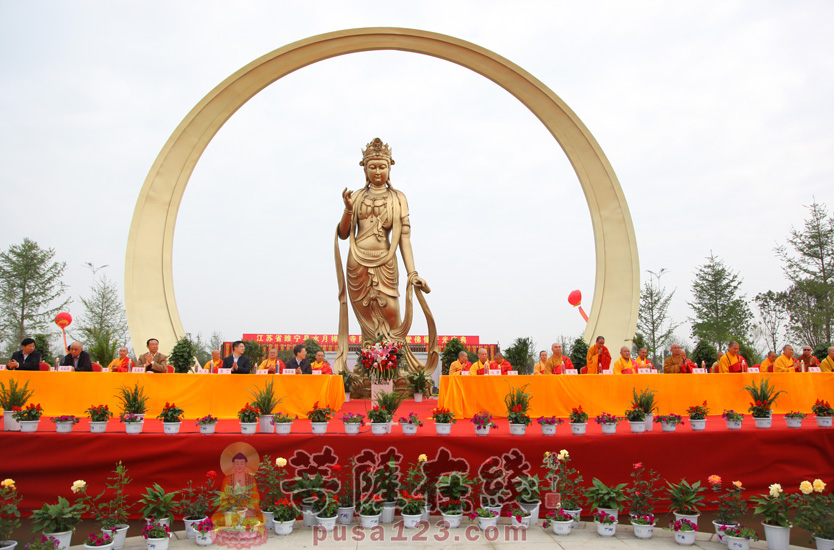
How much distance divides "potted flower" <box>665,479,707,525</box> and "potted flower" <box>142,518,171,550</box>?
437 centimetres

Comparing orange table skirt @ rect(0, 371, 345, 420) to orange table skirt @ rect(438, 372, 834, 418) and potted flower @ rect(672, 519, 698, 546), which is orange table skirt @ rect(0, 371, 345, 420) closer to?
orange table skirt @ rect(438, 372, 834, 418)

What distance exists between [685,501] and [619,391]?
202 centimetres

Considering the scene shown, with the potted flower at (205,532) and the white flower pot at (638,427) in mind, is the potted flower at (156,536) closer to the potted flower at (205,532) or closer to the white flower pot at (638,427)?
the potted flower at (205,532)

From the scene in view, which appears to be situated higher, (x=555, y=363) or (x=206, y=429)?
(x=555, y=363)

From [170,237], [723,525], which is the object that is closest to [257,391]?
[723,525]

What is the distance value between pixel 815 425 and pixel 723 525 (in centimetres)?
248

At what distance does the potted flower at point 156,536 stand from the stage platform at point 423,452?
902mm

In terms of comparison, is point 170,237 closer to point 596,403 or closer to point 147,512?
point 147,512

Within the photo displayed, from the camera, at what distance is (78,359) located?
6855 mm

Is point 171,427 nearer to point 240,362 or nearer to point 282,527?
point 282,527

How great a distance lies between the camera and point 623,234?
11.3 meters

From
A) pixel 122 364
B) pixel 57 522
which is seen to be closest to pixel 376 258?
pixel 122 364

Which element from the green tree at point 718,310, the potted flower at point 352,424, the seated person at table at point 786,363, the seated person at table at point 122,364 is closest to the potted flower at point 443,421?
the potted flower at point 352,424

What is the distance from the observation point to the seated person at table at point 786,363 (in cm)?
833
